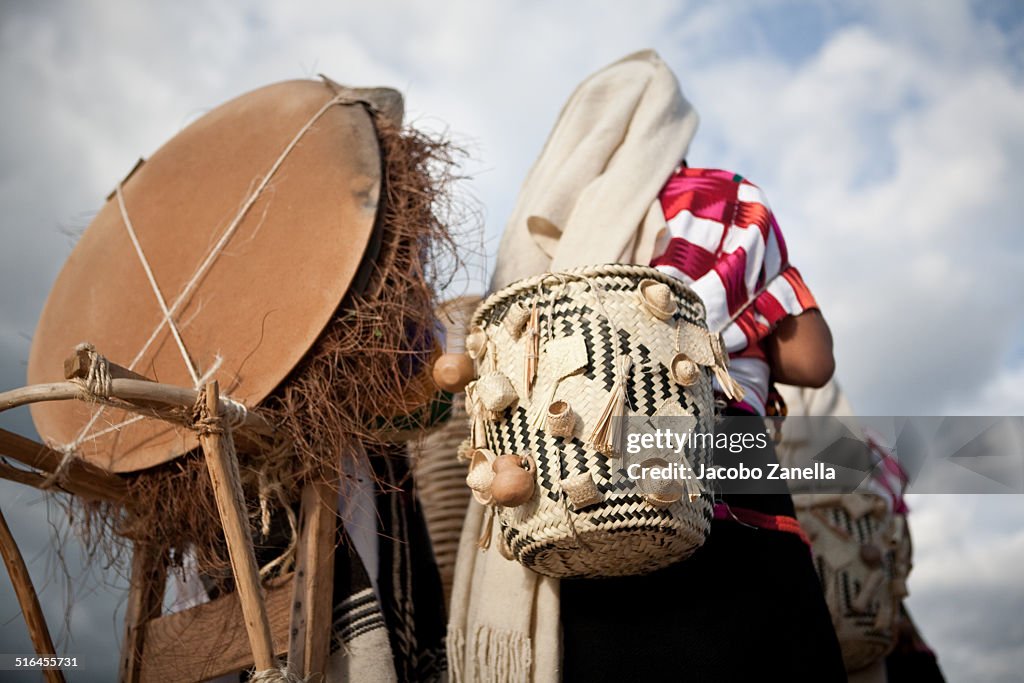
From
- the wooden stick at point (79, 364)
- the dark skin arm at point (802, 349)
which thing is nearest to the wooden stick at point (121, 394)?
the wooden stick at point (79, 364)

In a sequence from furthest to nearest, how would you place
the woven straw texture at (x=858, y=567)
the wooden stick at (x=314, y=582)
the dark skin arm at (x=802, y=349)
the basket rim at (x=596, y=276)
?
the woven straw texture at (x=858, y=567) < the dark skin arm at (x=802, y=349) < the wooden stick at (x=314, y=582) < the basket rim at (x=596, y=276)

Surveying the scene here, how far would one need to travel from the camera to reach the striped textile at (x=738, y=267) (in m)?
1.31

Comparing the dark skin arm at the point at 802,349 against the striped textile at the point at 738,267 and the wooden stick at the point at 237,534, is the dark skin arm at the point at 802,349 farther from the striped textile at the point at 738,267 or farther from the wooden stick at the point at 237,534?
the wooden stick at the point at 237,534

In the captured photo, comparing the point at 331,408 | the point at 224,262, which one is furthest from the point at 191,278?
the point at 331,408

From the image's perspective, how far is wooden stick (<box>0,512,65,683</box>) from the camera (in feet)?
3.91

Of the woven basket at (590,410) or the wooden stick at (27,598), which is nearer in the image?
the woven basket at (590,410)

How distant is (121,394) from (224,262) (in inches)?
15.6

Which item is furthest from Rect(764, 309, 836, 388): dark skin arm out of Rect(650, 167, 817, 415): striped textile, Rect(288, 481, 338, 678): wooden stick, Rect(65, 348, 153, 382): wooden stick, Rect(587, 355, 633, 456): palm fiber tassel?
Rect(65, 348, 153, 382): wooden stick

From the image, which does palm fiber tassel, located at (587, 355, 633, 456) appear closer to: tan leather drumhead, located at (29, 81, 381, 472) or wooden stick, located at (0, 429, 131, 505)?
tan leather drumhead, located at (29, 81, 381, 472)

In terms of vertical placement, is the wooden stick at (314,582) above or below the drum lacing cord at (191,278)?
below

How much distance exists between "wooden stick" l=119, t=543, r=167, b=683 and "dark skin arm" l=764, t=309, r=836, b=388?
0.95m

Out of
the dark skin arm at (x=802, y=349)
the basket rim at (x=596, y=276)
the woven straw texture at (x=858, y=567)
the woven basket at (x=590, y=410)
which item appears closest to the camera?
the woven basket at (x=590, y=410)

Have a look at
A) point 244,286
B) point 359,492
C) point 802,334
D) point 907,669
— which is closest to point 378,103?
point 244,286

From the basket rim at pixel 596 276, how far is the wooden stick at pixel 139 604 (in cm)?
67
